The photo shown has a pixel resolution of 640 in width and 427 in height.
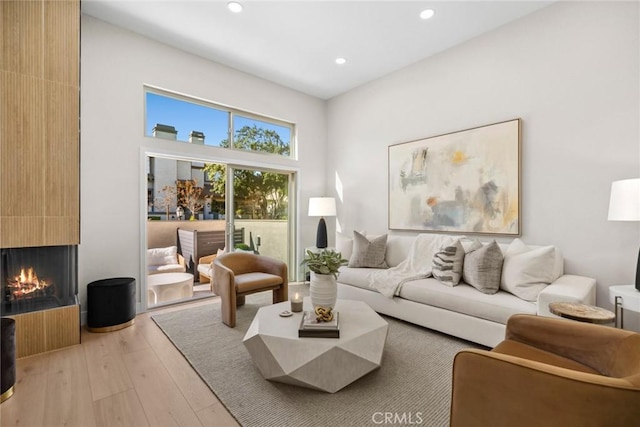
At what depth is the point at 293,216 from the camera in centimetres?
488

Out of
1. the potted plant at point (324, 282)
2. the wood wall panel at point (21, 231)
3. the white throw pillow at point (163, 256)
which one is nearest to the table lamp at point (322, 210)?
the white throw pillow at point (163, 256)

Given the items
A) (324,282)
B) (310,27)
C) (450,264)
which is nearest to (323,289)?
(324,282)

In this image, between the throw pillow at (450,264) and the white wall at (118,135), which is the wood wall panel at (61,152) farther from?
the throw pillow at (450,264)

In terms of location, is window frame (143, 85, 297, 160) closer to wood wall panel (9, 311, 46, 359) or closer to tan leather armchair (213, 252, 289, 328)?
tan leather armchair (213, 252, 289, 328)

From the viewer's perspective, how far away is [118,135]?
10.4ft

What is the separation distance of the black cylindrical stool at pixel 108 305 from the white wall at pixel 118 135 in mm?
388

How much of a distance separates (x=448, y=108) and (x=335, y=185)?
2.15 meters

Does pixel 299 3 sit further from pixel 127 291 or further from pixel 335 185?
pixel 127 291

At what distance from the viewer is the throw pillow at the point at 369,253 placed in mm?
3645

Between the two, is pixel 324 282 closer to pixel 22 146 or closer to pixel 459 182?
pixel 459 182

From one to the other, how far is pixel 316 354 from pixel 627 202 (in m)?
2.45

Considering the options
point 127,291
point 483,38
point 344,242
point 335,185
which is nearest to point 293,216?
point 335,185

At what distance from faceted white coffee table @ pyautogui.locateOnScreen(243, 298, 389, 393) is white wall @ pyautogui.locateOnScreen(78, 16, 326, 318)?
218 centimetres

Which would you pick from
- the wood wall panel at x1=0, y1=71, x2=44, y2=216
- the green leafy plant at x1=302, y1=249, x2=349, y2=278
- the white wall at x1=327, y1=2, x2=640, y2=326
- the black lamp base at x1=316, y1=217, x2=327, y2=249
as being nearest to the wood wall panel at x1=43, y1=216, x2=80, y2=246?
the wood wall panel at x1=0, y1=71, x2=44, y2=216
